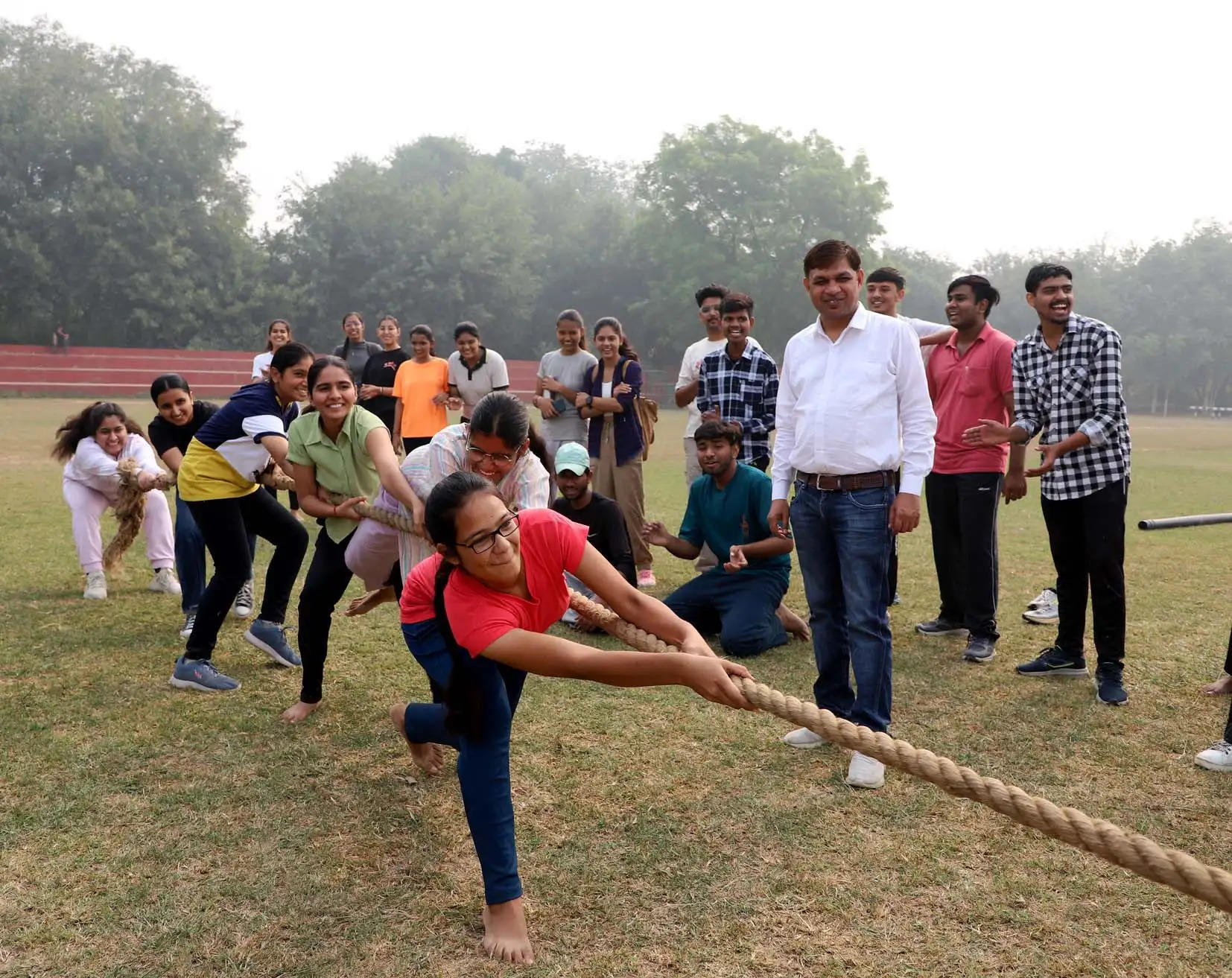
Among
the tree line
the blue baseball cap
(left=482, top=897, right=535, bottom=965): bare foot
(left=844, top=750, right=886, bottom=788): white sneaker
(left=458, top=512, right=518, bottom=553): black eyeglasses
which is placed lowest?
(left=844, top=750, right=886, bottom=788): white sneaker

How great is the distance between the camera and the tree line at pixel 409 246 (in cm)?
3978

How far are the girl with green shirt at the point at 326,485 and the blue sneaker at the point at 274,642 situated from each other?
2.73 ft

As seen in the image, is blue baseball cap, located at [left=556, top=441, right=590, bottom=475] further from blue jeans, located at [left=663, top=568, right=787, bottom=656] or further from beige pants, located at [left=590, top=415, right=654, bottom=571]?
beige pants, located at [left=590, top=415, right=654, bottom=571]

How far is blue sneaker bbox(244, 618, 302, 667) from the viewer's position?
552 cm

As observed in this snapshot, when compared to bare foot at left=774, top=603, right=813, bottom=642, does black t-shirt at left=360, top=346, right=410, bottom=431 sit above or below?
above

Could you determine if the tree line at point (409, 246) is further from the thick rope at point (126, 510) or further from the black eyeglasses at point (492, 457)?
the black eyeglasses at point (492, 457)

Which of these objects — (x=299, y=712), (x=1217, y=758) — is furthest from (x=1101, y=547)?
(x=299, y=712)

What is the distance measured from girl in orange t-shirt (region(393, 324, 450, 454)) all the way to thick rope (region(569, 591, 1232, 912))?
254 inches

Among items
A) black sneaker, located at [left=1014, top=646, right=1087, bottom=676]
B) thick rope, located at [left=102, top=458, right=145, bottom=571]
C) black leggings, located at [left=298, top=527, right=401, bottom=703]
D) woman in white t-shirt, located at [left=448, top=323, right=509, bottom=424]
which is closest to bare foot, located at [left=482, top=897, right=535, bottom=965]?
black leggings, located at [left=298, top=527, right=401, bottom=703]

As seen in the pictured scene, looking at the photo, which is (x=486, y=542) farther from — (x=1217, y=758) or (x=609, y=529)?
(x=609, y=529)

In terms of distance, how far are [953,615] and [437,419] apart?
4.66m

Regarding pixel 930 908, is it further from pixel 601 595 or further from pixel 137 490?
pixel 137 490

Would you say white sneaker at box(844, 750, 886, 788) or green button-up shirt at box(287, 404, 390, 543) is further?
green button-up shirt at box(287, 404, 390, 543)

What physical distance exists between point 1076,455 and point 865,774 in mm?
2014
